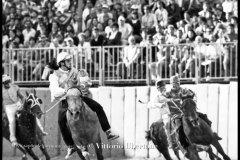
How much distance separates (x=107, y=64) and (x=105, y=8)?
8.75 feet

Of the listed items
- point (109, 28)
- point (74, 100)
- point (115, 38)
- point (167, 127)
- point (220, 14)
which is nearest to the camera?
point (74, 100)

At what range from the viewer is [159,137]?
73.6 feet

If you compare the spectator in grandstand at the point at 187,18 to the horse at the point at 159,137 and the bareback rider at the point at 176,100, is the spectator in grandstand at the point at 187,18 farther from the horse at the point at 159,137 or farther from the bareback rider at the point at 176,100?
the bareback rider at the point at 176,100

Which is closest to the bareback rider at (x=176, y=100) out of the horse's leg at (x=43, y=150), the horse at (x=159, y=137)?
the horse at (x=159, y=137)

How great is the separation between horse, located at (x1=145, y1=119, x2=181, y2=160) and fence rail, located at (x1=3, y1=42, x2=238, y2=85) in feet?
6.34

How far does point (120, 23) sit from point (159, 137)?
15.3 feet

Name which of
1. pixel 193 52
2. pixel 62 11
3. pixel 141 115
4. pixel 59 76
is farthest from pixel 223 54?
pixel 62 11

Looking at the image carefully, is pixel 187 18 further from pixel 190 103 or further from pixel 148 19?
pixel 190 103

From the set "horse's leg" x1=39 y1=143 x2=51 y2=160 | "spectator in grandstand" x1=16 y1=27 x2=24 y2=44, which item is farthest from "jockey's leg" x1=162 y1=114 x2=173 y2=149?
"spectator in grandstand" x1=16 y1=27 x2=24 y2=44

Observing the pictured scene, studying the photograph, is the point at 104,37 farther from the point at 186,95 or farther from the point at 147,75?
the point at 186,95

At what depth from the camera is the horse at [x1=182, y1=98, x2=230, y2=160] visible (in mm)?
20547

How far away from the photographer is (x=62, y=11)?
1122 inches

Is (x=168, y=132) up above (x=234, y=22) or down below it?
below

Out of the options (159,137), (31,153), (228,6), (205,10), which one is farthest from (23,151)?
(228,6)
